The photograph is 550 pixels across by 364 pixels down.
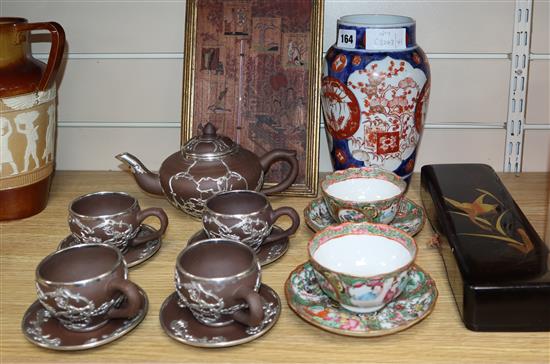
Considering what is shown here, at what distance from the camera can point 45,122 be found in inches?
40.0

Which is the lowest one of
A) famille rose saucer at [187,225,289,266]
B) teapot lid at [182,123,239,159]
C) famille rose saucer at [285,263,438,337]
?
famille rose saucer at [285,263,438,337]

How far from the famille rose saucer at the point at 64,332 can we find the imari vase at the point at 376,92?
0.44m

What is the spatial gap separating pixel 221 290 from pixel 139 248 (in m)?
0.26

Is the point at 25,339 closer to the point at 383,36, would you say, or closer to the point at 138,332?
the point at 138,332

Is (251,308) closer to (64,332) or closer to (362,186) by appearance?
(64,332)

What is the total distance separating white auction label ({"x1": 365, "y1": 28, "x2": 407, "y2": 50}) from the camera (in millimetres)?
999

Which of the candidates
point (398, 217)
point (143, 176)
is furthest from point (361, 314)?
point (143, 176)

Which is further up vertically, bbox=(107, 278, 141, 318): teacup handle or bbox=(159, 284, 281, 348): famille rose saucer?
bbox=(107, 278, 141, 318): teacup handle

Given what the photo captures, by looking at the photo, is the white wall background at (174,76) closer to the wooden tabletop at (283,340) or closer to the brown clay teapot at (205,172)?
the brown clay teapot at (205,172)

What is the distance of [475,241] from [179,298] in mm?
348

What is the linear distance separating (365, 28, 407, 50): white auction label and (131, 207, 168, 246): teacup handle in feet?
1.24

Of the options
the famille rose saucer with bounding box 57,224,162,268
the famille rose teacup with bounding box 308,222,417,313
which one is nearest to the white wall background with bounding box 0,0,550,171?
the famille rose saucer with bounding box 57,224,162,268

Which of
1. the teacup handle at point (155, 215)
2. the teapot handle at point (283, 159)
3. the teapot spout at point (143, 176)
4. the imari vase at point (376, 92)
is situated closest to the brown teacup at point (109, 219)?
the teacup handle at point (155, 215)
